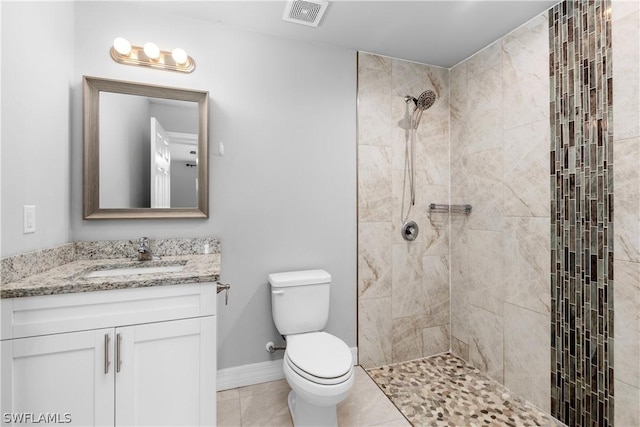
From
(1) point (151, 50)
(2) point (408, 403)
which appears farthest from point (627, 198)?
(1) point (151, 50)

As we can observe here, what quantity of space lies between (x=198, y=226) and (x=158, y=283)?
0.69 m

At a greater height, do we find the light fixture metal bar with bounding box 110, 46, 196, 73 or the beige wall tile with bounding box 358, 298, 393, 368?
the light fixture metal bar with bounding box 110, 46, 196, 73

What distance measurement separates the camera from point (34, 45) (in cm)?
141

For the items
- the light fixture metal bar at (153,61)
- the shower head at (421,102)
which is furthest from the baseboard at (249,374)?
the light fixture metal bar at (153,61)

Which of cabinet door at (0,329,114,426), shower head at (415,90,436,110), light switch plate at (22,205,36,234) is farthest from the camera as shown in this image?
shower head at (415,90,436,110)

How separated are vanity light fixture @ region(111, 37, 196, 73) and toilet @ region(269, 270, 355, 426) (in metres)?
1.42

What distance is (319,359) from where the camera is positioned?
156cm

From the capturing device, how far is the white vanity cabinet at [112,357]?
112cm

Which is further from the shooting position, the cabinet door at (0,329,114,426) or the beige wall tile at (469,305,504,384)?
the beige wall tile at (469,305,504,384)

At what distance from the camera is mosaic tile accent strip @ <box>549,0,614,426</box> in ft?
4.93

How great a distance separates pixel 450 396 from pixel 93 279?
207cm

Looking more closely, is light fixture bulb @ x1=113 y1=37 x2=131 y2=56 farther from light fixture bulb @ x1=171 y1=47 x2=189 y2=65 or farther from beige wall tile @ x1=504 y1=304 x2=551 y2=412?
beige wall tile @ x1=504 y1=304 x2=551 y2=412

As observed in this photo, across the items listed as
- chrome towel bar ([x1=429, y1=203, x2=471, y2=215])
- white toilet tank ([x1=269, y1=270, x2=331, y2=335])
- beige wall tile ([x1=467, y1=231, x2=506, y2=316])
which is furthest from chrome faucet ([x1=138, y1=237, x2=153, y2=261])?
beige wall tile ([x1=467, y1=231, x2=506, y2=316])

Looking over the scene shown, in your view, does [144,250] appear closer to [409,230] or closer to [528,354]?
[409,230]
